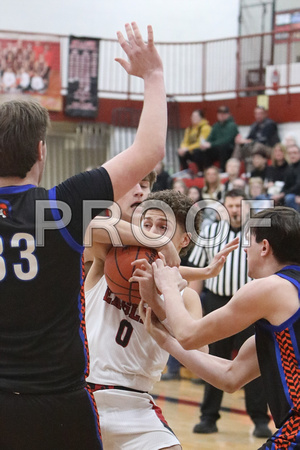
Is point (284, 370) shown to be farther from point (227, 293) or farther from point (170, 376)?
point (170, 376)

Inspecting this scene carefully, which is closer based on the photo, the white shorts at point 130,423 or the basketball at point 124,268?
the basketball at point 124,268

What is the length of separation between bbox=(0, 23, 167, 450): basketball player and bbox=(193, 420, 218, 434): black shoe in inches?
178

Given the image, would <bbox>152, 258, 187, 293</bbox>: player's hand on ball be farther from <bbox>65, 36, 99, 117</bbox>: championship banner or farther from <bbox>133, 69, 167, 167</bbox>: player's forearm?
<bbox>65, 36, 99, 117</bbox>: championship banner

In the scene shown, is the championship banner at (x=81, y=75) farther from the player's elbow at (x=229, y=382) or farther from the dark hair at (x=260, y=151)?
the player's elbow at (x=229, y=382)

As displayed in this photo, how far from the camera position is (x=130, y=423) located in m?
3.29

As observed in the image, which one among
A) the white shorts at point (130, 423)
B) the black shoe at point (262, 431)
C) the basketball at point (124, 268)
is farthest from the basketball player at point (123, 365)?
the black shoe at point (262, 431)

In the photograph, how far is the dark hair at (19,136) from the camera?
7.47 ft

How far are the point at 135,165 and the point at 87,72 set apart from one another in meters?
14.0

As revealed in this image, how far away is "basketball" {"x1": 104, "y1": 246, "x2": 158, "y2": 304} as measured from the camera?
120 inches

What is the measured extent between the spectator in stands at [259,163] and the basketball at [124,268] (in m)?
8.99

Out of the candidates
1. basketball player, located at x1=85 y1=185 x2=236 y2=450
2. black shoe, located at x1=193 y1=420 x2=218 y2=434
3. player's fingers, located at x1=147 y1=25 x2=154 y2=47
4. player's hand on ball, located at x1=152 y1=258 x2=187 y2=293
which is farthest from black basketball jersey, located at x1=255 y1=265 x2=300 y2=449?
black shoe, located at x1=193 y1=420 x2=218 y2=434

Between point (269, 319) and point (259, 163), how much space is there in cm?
954

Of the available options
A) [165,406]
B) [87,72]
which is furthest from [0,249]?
[87,72]

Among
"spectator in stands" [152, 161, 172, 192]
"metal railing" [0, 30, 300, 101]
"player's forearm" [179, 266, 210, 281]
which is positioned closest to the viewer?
"player's forearm" [179, 266, 210, 281]
